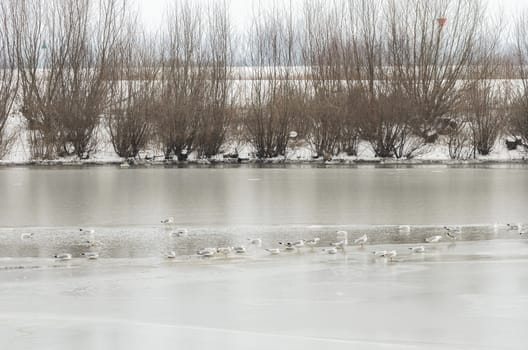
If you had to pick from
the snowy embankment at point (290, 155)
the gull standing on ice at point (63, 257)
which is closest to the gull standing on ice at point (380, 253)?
the gull standing on ice at point (63, 257)

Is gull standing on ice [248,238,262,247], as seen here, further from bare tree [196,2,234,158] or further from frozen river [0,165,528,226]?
bare tree [196,2,234,158]

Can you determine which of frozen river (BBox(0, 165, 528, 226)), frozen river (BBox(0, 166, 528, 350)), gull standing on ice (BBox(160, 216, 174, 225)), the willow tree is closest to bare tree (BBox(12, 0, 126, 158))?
frozen river (BBox(0, 165, 528, 226))

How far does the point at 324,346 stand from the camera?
4664 mm

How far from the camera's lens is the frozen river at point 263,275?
4.94m

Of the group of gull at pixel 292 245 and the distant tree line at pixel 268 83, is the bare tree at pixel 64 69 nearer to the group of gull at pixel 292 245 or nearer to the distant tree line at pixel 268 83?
the distant tree line at pixel 268 83

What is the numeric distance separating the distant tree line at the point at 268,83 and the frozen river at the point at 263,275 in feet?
39.0

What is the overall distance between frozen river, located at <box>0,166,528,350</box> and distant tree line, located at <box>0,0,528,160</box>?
11887 millimetres

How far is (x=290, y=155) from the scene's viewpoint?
26.0 m

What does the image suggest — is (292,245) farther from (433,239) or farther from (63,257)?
(63,257)

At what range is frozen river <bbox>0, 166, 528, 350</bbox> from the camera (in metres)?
4.94

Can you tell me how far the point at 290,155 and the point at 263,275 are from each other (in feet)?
63.0

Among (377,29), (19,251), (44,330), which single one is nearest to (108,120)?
(377,29)

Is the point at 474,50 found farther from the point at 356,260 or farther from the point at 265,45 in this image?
the point at 356,260

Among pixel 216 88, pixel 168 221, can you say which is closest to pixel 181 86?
pixel 216 88
